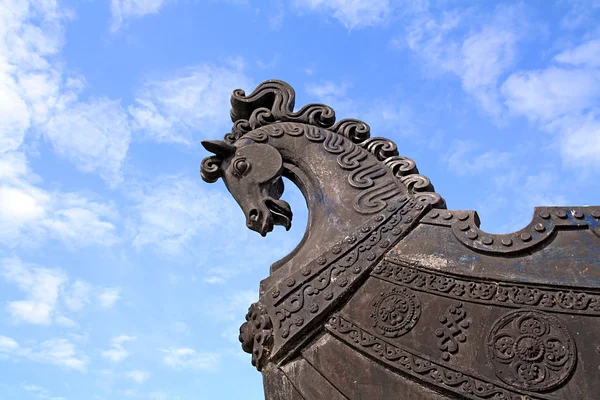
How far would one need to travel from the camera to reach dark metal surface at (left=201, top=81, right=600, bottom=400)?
3.72m

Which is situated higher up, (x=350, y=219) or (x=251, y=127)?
(x=251, y=127)

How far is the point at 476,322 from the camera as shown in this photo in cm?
390

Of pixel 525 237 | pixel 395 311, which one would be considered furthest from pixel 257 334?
pixel 525 237

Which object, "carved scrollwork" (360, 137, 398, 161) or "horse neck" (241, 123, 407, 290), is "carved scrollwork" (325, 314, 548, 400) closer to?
"horse neck" (241, 123, 407, 290)

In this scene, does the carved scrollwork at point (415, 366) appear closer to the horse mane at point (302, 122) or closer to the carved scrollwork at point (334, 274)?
the carved scrollwork at point (334, 274)

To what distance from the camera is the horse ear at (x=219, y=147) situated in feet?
16.5

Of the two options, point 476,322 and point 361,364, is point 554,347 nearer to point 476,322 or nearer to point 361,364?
point 476,322

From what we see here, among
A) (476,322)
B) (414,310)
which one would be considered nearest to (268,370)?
(414,310)

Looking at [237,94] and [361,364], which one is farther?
[237,94]

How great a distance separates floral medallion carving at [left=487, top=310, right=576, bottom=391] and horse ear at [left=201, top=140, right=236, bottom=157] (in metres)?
2.47

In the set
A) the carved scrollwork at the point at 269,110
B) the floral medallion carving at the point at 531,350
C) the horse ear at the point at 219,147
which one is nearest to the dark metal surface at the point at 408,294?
the floral medallion carving at the point at 531,350

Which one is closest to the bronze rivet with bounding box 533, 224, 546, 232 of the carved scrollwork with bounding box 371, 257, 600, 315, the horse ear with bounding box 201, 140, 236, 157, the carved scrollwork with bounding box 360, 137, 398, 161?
the carved scrollwork with bounding box 371, 257, 600, 315

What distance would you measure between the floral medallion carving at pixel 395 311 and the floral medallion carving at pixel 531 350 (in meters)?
0.50

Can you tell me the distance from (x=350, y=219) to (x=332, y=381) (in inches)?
48.0
